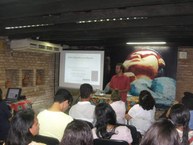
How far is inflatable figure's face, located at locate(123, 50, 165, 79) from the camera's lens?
24.2 ft

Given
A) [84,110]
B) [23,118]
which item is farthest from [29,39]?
[23,118]

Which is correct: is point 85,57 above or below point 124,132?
above

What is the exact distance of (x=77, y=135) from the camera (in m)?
1.67

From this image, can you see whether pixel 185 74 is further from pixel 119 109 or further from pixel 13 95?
pixel 13 95

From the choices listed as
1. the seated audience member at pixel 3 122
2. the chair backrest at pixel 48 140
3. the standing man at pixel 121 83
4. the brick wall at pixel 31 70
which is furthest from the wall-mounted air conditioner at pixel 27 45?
the chair backrest at pixel 48 140

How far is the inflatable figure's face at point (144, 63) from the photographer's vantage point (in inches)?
290

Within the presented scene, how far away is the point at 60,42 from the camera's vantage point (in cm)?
851

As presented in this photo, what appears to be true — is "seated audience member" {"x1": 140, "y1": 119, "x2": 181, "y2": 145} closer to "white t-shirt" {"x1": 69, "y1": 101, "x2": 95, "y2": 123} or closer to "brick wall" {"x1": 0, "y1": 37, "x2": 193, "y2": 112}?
"white t-shirt" {"x1": 69, "y1": 101, "x2": 95, "y2": 123}

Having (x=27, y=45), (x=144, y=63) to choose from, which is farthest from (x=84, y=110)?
(x=144, y=63)

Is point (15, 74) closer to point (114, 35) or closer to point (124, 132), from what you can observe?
point (114, 35)

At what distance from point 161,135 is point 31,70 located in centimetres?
701

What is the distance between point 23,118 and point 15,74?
19.3 feet

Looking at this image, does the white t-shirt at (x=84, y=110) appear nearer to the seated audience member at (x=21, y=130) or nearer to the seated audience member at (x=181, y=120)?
the seated audience member at (x=181, y=120)

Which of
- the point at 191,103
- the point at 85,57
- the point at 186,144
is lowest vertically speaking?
the point at 186,144
